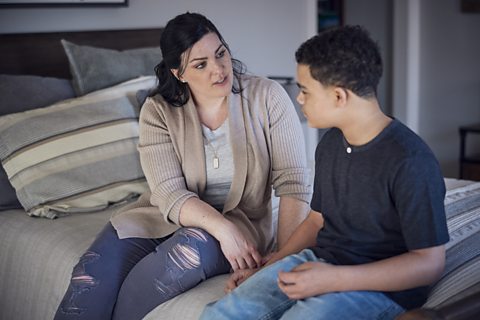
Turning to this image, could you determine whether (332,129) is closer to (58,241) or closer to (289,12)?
(58,241)

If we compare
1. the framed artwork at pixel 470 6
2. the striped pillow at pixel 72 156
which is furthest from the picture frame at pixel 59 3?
the framed artwork at pixel 470 6

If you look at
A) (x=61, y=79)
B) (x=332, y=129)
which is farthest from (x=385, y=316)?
(x=61, y=79)

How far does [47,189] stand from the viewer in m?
2.27

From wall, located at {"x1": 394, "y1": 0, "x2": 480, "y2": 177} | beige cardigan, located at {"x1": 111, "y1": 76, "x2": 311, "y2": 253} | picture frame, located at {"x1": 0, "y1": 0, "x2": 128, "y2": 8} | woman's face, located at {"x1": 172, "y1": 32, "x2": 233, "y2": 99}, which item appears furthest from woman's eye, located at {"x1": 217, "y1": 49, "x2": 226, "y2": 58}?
wall, located at {"x1": 394, "y1": 0, "x2": 480, "y2": 177}

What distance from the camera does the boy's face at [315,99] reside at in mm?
1386

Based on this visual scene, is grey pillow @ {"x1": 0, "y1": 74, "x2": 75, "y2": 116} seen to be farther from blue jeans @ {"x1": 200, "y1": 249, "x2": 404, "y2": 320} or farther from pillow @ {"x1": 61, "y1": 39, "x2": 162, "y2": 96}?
blue jeans @ {"x1": 200, "y1": 249, "x2": 404, "y2": 320}

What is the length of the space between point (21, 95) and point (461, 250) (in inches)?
63.0

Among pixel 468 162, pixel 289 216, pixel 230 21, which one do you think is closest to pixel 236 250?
pixel 289 216

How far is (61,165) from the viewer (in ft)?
7.55

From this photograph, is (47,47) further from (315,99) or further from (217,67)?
(315,99)

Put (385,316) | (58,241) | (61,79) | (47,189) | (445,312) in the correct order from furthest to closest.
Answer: (61,79)
(47,189)
(58,241)
(385,316)
(445,312)

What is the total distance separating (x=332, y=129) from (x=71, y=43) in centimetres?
150

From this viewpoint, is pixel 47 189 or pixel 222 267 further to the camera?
pixel 47 189

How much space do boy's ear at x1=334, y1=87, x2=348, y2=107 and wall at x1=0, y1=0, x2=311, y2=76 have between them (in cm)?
178
